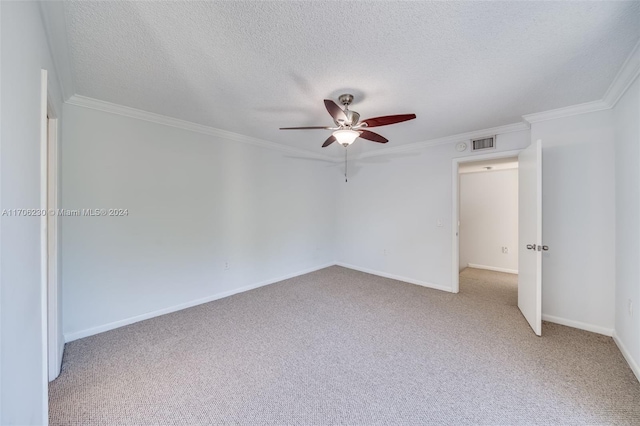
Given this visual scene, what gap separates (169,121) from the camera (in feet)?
10.0

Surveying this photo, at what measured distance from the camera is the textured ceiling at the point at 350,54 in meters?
1.42

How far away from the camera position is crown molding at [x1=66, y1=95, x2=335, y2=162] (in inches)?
98.9

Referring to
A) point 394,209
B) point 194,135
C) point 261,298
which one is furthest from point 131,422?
point 394,209

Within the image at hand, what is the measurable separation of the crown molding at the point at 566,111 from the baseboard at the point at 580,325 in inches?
88.8

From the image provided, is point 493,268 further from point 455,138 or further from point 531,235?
point 455,138

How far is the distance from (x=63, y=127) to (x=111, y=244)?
120cm

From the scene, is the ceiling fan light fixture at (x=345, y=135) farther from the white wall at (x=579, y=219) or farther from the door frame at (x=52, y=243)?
the white wall at (x=579, y=219)

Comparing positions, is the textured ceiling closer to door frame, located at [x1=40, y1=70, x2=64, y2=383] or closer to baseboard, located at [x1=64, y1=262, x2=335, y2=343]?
door frame, located at [x1=40, y1=70, x2=64, y2=383]


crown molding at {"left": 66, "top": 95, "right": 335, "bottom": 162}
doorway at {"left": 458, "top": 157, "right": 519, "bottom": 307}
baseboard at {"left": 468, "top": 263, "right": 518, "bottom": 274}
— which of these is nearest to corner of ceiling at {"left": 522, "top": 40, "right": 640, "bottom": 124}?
doorway at {"left": 458, "top": 157, "right": 519, "bottom": 307}

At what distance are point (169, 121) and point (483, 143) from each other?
411cm

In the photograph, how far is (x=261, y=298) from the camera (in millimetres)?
3576

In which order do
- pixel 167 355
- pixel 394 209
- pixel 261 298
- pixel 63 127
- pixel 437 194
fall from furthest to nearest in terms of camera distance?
pixel 394 209 < pixel 437 194 < pixel 261 298 < pixel 63 127 < pixel 167 355

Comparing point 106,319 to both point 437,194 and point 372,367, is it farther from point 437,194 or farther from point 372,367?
point 437,194

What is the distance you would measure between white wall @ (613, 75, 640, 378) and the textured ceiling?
12.6 inches
